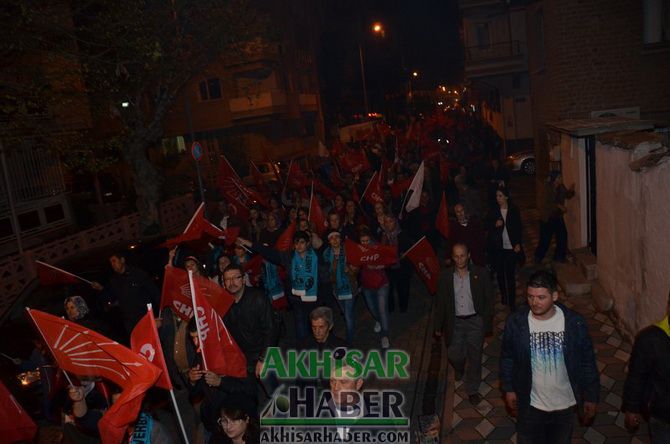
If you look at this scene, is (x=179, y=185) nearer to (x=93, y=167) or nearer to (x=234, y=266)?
(x=93, y=167)

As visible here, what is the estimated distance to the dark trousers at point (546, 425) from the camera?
4.24m

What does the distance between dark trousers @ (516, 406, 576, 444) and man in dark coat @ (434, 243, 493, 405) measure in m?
1.74

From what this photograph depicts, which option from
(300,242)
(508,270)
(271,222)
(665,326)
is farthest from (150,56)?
(665,326)

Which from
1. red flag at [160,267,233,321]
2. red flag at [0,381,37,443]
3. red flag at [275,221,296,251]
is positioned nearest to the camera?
red flag at [0,381,37,443]

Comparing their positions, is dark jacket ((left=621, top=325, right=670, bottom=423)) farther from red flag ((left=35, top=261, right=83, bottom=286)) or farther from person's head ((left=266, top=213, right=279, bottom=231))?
red flag ((left=35, top=261, right=83, bottom=286))

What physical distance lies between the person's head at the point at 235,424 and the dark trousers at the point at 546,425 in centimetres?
208

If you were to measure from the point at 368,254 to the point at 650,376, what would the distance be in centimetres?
421

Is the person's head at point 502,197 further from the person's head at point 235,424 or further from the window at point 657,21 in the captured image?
the window at point 657,21

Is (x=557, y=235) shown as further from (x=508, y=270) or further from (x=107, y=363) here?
(x=107, y=363)

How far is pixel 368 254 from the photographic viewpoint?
768cm

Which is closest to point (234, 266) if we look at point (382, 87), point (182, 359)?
point (182, 359)

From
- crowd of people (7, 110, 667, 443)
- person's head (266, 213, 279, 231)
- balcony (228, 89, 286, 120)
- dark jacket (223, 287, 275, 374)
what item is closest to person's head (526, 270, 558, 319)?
crowd of people (7, 110, 667, 443)

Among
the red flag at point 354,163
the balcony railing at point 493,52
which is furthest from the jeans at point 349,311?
the balcony railing at point 493,52

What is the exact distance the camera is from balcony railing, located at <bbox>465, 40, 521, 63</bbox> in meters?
21.8
